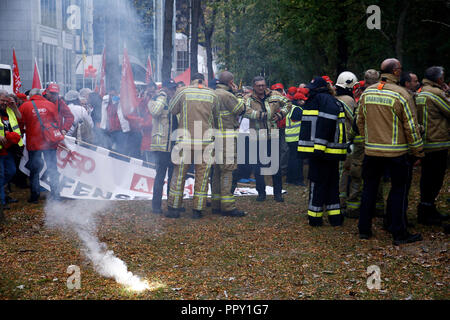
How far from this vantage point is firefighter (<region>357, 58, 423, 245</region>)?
6914mm

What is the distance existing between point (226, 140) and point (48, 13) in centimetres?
2436

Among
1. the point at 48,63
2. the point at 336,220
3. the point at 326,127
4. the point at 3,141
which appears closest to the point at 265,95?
the point at 326,127

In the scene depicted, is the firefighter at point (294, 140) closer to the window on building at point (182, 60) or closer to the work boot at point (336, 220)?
the work boot at point (336, 220)

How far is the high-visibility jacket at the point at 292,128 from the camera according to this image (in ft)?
38.6

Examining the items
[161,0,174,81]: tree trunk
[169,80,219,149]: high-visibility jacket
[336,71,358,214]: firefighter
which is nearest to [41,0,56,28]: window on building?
[161,0,174,81]: tree trunk

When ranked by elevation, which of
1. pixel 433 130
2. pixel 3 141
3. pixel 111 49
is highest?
pixel 111 49

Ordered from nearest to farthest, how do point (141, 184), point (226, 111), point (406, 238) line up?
point (406, 238), point (226, 111), point (141, 184)

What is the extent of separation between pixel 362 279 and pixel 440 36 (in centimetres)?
1527

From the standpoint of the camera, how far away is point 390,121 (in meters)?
7.00

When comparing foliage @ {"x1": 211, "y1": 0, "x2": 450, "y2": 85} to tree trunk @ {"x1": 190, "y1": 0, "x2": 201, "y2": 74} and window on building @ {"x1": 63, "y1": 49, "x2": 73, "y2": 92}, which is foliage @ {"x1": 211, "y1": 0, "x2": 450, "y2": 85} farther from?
window on building @ {"x1": 63, "y1": 49, "x2": 73, "y2": 92}

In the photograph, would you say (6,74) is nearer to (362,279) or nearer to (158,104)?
(158,104)

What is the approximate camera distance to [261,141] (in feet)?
34.4

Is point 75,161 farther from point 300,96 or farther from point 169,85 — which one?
point 300,96
